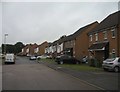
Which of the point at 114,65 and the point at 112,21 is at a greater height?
the point at 112,21

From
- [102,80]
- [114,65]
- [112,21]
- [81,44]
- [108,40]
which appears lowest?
[102,80]

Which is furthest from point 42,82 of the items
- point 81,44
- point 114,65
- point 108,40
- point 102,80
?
point 81,44

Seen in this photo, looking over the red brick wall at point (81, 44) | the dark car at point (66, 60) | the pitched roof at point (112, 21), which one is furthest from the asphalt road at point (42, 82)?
the red brick wall at point (81, 44)

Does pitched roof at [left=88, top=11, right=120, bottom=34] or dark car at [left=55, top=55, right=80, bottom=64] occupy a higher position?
pitched roof at [left=88, top=11, right=120, bottom=34]

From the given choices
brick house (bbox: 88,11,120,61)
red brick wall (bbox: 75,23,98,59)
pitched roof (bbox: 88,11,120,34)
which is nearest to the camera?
brick house (bbox: 88,11,120,61)

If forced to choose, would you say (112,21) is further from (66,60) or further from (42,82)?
(42,82)

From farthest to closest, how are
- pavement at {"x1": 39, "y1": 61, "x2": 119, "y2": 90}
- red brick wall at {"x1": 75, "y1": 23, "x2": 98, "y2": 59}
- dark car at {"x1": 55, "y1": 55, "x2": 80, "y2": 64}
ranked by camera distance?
red brick wall at {"x1": 75, "y1": 23, "x2": 98, "y2": 59} < dark car at {"x1": 55, "y1": 55, "x2": 80, "y2": 64} < pavement at {"x1": 39, "y1": 61, "x2": 119, "y2": 90}

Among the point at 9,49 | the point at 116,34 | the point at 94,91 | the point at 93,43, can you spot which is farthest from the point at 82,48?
the point at 9,49

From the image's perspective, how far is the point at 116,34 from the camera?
3797 centimetres

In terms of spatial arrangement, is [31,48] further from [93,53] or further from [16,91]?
[16,91]

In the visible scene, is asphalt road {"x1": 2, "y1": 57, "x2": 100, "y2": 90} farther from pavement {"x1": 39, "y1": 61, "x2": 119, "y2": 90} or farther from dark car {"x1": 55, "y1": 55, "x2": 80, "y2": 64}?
dark car {"x1": 55, "y1": 55, "x2": 80, "y2": 64}

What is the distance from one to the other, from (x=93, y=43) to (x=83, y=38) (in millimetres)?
14788

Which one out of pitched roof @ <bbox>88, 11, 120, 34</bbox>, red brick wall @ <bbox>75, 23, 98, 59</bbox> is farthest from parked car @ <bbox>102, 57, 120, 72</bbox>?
red brick wall @ <bbox>75, 23, 98, 59</bbox>

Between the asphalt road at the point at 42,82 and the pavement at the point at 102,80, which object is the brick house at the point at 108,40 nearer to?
the pavement at the point at 102,80
